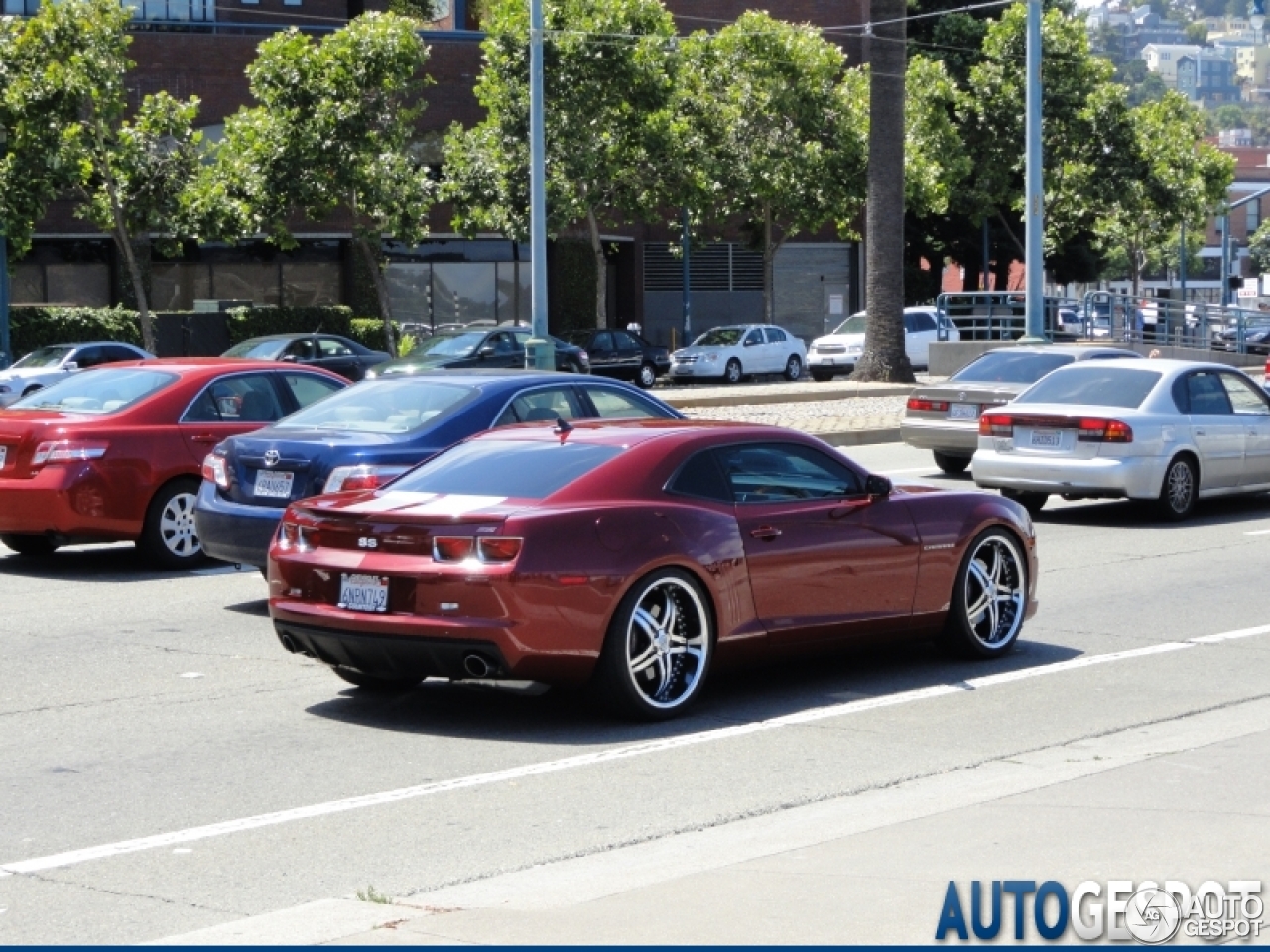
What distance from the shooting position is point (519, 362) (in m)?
37.6

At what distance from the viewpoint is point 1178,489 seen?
58.0ft

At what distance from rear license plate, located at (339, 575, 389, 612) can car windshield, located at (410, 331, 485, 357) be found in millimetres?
26904

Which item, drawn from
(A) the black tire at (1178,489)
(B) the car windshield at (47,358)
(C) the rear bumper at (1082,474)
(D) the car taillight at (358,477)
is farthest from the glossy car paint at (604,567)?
(B) the car windshield at (47,358)

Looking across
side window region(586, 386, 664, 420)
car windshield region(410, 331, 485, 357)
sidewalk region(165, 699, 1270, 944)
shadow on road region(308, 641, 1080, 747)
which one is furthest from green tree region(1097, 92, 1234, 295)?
sidewalk region(165, 699, 1270, 944)

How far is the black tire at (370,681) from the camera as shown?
986 cm

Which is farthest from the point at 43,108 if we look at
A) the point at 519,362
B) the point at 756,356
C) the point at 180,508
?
the point at 180,508

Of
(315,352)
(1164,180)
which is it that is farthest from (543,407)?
(1164,180)

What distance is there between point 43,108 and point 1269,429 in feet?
92.0

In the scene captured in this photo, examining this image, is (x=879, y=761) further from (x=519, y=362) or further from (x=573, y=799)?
(x=519, y=362)

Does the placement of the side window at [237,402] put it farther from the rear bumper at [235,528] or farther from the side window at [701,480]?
the side window at [701,480]

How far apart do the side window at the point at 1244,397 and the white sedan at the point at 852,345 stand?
32217 mm

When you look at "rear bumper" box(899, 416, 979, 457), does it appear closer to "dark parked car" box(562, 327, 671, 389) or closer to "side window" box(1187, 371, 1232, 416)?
"side window" box(1187, 371, 1232, 416)

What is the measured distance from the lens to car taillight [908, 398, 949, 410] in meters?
20.9

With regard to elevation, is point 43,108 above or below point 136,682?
above
